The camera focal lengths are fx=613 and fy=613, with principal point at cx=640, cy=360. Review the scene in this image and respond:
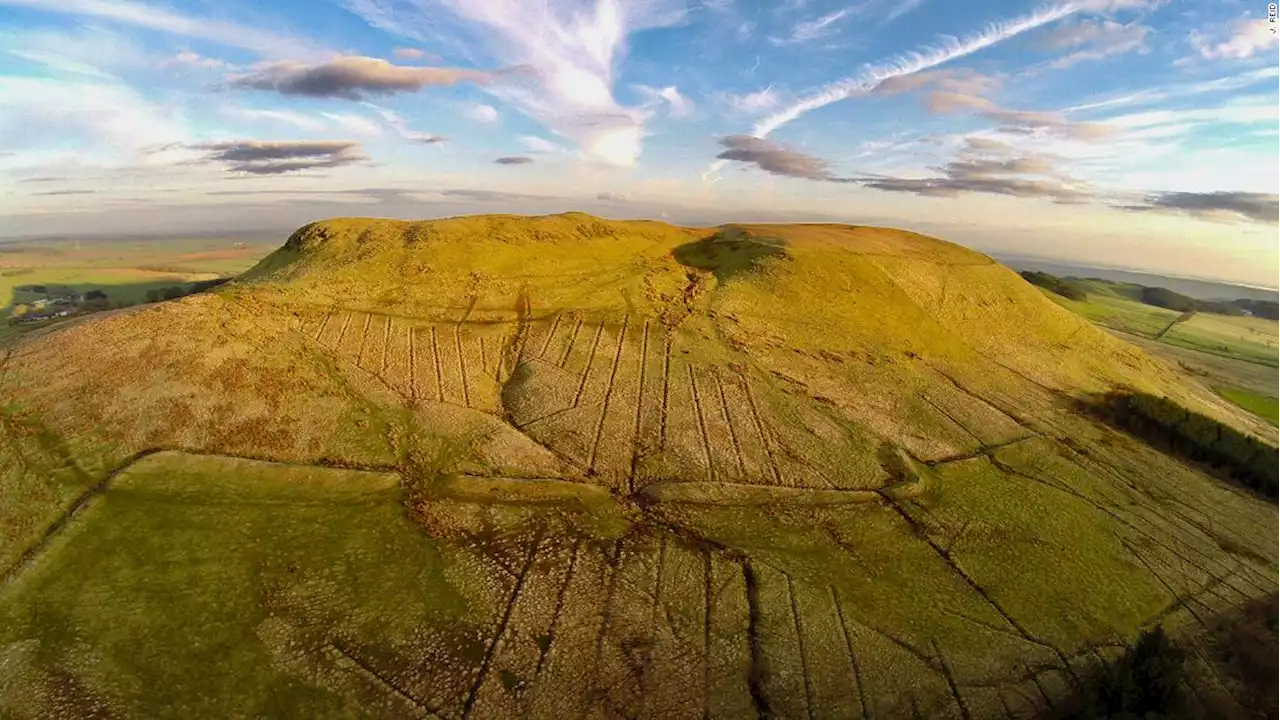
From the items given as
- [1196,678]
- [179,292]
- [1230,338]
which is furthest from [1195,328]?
[179,292]

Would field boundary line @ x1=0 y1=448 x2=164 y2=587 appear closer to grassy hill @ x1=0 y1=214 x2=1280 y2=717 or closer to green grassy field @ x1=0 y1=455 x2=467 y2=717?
grassy hill @ x1=0 y1=214 x2=1280 y2=717

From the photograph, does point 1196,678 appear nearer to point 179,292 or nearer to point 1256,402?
point 1256,402

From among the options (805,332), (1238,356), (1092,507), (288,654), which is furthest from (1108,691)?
(1238,356)

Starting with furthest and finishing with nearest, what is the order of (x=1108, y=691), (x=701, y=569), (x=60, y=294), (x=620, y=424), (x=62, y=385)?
(x=60, y=294) < (x=620, y=424) < (x=62, y=385) < (x=701, y=569) < (x=1108, y=691)

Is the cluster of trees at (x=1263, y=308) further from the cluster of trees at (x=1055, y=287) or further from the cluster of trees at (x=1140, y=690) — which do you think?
the cluster of trees at (x=1140, y=690)

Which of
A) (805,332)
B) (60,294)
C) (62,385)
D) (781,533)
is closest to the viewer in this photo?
(781,533)

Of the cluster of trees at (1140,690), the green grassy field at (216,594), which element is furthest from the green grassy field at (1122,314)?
the green grassy field at (216,594)

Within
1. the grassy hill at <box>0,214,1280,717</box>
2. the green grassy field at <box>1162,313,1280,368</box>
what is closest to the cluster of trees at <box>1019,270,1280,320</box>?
the green grassy field at <box>1162,313,1280,368</box>

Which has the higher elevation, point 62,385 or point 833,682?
point 62,385

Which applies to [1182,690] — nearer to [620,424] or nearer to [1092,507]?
[1092,507]
